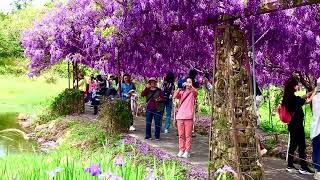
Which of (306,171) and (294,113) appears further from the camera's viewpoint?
(306,171)

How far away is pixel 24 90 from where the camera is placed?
38281 millimetres

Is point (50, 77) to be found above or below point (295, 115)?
above

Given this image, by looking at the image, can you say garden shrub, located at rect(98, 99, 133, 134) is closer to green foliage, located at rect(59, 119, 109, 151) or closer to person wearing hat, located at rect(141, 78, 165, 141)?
green foliage, located at rect(59, 119, 109, 151)

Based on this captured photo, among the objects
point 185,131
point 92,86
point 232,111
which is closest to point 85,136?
point 185,131

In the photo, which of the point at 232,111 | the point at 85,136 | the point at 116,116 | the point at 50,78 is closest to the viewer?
the point at 232,111

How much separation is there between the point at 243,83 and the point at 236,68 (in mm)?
213

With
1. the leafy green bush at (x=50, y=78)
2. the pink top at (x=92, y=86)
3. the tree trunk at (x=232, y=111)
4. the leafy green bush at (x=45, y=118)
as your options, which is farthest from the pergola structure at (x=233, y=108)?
the leafy green bush at (x=50, y=78)

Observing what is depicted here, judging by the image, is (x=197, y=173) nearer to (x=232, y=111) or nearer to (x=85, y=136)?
(x=232, y=111)

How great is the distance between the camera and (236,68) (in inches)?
266

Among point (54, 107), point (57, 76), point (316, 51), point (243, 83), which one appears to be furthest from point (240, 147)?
point (57, 76)

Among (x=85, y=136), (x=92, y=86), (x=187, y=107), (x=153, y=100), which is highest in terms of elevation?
(x=92, y=86)

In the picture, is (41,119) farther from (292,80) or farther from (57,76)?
(57,76)

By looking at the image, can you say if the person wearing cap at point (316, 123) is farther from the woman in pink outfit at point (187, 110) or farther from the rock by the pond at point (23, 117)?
the rock by the pond at point (23, 117)

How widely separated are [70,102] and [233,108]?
12.4m
